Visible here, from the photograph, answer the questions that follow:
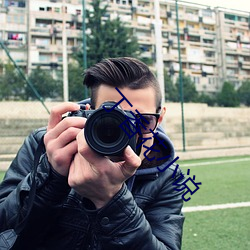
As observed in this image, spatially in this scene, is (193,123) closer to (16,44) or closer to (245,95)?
(245,95)

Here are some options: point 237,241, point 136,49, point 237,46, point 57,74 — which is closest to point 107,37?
point 136,49

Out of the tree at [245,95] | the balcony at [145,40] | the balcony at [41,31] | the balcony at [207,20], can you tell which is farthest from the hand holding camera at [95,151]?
the balcony at [207,20]

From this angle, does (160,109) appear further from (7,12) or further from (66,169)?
(7,12)

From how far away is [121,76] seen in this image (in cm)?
97

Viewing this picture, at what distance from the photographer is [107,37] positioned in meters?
16.6

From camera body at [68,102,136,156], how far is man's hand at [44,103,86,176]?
0.31 feet

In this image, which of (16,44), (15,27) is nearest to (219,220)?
(16,44)

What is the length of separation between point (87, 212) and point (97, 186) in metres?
0.09

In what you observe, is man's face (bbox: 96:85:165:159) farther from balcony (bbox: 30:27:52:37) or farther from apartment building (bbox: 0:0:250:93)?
balcony (bbox: 30:27:52:37)

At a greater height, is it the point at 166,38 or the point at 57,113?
the point at 166,38

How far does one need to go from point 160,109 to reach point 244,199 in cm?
242

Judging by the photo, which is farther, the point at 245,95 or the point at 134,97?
the point at 245,95

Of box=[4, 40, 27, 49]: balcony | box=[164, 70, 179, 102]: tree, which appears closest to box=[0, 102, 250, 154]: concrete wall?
box=[164, 70, 179, 102]: tree

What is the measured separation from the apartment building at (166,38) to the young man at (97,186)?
65.4 feet
